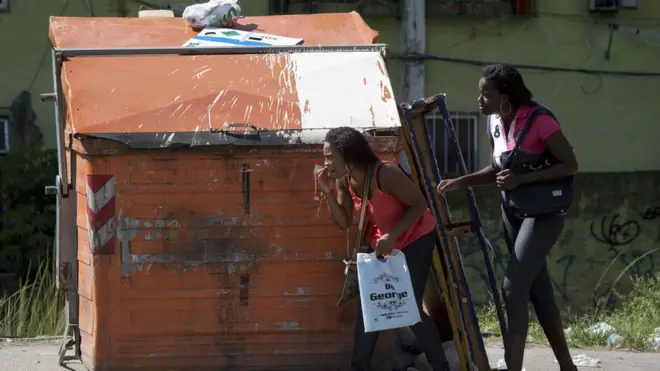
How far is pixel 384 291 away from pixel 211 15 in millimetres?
2033

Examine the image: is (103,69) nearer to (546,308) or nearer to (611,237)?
(546,308)

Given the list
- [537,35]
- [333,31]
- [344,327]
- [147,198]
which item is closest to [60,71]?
[147,198]

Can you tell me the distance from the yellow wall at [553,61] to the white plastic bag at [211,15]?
17.1ft

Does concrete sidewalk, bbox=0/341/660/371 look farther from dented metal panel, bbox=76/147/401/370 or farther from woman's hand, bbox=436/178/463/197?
woman's hand, bbox=436/178/463/197

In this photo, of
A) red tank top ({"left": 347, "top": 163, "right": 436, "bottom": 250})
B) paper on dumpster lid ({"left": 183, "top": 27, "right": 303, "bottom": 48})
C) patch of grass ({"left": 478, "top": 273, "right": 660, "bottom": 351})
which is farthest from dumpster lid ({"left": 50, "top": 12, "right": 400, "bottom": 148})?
patch of grass ({"left": 478, "top": 273, "right": 660, "bottom": 351})

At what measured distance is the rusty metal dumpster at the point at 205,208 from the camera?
498 cm

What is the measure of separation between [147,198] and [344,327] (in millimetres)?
1187

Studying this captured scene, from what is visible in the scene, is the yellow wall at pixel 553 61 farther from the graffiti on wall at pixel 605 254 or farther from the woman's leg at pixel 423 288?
the woman's leg at pixel 423 288

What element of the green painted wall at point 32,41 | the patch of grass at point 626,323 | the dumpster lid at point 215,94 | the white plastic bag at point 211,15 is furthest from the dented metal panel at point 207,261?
the green painted wall at point 32,41

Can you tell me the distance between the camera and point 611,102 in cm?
1191

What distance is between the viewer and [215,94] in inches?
204

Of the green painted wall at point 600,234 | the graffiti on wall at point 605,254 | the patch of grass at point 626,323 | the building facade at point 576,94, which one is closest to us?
the patch of grass at point 626,323

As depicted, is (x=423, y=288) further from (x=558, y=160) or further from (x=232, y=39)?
(x=232, y=39)

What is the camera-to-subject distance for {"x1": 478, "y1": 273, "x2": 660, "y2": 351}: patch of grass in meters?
6.61
